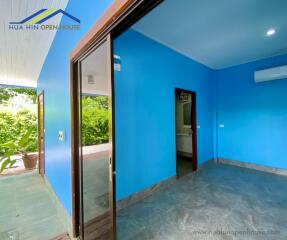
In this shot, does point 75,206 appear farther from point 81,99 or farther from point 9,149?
point 9,149

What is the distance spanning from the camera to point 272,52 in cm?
366

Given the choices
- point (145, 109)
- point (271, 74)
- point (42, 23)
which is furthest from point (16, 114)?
point (271, 74)

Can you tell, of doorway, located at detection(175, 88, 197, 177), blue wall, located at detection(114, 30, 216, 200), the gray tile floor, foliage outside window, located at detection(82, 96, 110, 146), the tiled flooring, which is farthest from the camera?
doorway, located at detection(175, 88, 197, 177)

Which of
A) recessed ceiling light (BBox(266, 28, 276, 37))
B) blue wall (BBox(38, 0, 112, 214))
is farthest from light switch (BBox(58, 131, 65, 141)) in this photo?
recessed ceiling light (BBox(266, 28, 276, 37))

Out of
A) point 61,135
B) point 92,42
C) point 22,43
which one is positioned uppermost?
point 22,43

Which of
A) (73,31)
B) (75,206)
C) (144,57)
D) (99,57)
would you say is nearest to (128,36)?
(144,57)

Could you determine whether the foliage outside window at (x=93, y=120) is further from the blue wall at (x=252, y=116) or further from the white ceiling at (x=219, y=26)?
the blue wall at (x=252, y=116)

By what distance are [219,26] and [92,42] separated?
2326mm

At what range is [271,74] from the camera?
3.65m

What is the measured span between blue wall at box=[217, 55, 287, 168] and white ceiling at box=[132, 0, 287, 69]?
0.71 meters

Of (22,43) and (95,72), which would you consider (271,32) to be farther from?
(22,43)

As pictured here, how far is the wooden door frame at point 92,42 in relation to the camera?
40.8 inches

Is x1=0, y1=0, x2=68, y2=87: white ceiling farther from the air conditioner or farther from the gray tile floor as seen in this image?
the air conditioner

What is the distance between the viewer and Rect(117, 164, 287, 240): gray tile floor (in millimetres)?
1903
